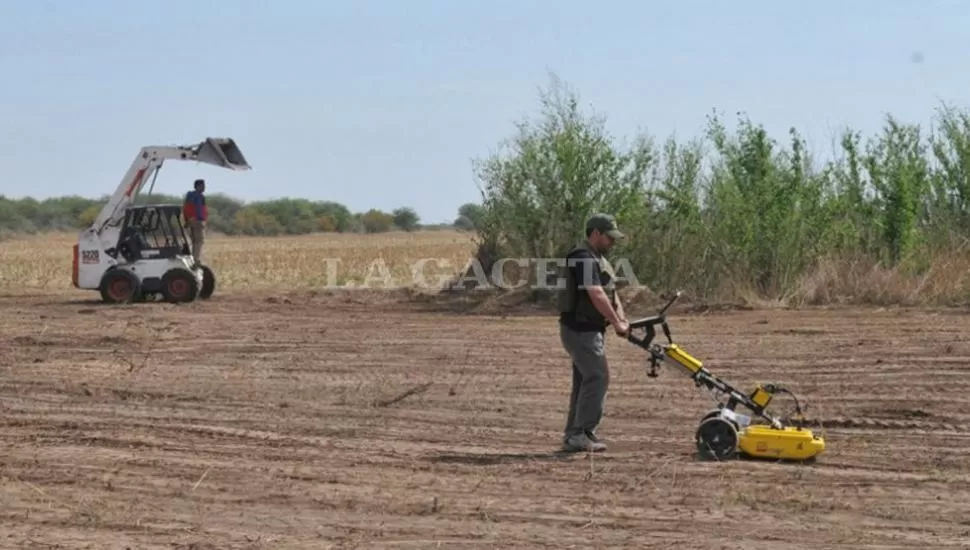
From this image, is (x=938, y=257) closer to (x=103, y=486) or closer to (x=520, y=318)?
(x=520, y=318)

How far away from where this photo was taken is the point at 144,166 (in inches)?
953

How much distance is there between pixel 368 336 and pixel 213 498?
31.9 feet

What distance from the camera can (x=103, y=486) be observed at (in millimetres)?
9547

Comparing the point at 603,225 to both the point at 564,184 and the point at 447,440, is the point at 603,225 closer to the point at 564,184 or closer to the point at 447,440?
the point at 447,440

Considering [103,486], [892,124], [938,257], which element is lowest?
[103,486]

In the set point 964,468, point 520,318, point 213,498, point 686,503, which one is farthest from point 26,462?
point 520,318

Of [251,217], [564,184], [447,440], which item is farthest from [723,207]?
[251,217]

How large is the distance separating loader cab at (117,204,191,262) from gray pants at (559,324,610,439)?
48.0 feet

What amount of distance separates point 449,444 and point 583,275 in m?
1.84

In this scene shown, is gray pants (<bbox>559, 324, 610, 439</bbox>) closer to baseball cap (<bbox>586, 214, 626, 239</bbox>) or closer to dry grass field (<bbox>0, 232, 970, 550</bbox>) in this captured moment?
dry grass field (<bbox>0, 232, 970, 550</bbox>)

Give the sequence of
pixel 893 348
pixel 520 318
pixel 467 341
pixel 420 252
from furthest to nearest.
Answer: pixel 420 252
pixel 520 318
pixel 467 341
pixel 893 348

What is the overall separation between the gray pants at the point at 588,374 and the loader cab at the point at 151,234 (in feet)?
48.0

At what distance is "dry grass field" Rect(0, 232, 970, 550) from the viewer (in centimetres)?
838

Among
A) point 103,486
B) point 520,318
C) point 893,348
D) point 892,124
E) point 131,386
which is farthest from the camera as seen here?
point 892,124
